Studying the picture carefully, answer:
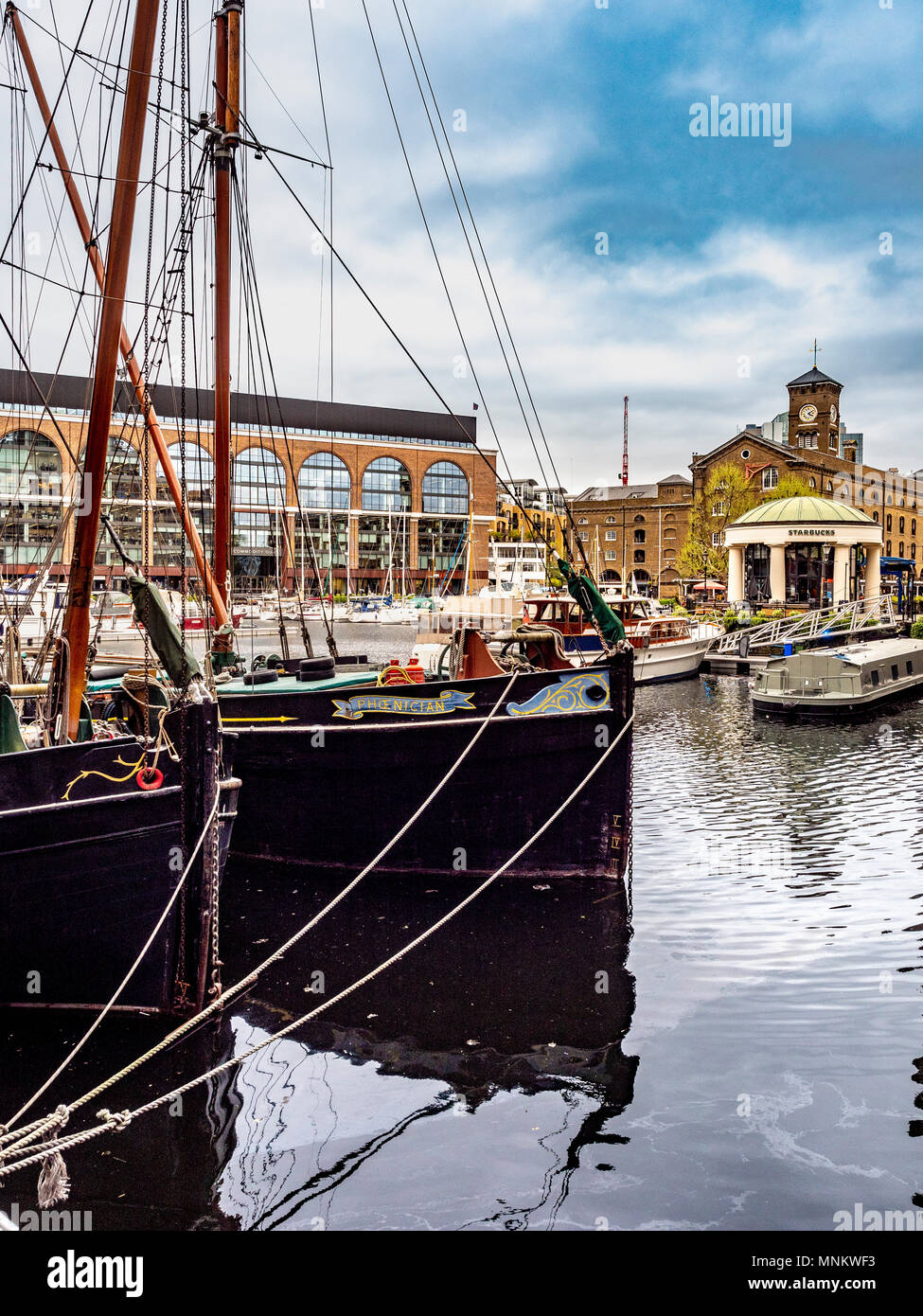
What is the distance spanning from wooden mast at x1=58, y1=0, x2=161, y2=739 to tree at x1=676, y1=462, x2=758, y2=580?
216 ft

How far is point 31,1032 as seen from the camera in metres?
8.21

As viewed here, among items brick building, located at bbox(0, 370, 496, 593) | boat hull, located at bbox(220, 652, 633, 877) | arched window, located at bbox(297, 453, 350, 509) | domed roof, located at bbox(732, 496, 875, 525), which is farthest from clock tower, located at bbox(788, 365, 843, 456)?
boat hull, located at bbox(220, 652, 633, 877)

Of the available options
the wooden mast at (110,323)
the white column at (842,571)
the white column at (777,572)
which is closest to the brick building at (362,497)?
the white column at (777,572)

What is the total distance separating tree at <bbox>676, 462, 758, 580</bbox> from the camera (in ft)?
240

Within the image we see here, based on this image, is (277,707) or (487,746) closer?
(487,746)

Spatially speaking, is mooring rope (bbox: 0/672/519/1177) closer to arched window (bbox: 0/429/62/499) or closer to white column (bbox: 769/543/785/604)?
white column (bbox: 769/543/785/604)

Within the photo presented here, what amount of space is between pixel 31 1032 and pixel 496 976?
179 inches

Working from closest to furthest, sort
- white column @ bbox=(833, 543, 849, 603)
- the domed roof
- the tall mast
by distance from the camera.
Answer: the tall mast < the domed roof < white column @ bbox=(833, 543, 849, 603)

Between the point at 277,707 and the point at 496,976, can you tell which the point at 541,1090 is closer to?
the point at 496,976

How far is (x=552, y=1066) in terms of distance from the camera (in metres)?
7.94

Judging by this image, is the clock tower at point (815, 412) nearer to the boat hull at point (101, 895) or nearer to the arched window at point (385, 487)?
the arched window at point (385, 487)

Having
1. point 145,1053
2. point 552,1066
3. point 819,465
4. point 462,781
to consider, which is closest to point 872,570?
point 819,465

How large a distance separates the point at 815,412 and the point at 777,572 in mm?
46577
